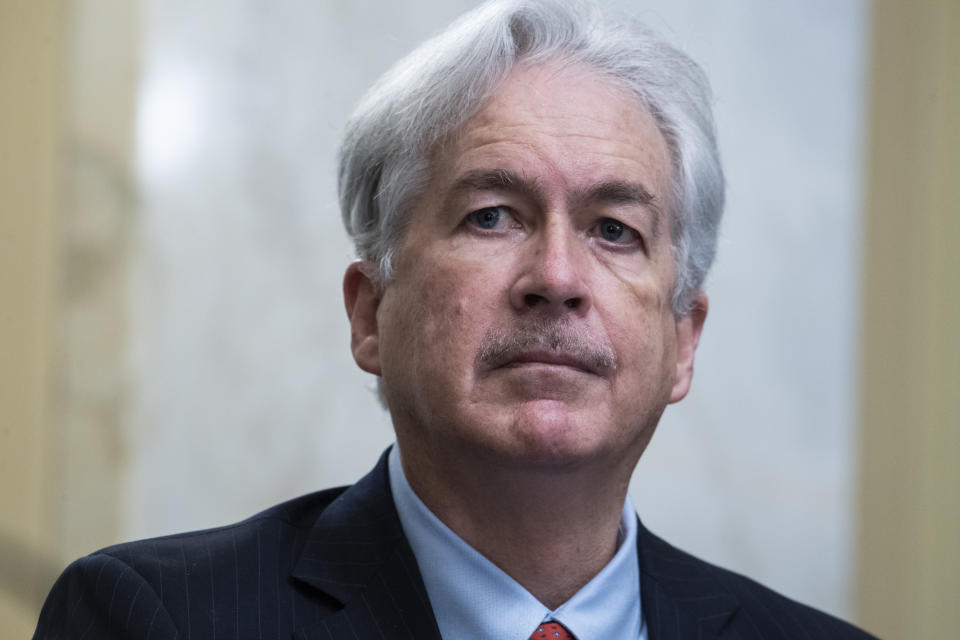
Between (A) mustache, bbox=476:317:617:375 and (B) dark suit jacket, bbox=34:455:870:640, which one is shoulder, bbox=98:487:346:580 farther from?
(A) mustache, bbox=476:317:617:375

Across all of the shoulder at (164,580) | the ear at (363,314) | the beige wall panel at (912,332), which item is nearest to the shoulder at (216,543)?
the shoulder at (164,580)

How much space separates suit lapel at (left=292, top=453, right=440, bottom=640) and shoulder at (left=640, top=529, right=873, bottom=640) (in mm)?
517

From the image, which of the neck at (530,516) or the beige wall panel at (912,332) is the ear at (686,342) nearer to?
the neck at (530,516)

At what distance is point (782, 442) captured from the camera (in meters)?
3.21

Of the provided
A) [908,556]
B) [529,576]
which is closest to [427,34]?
[529,576]

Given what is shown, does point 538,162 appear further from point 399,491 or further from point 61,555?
point 61,555

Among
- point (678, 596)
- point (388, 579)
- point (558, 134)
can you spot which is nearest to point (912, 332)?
point (678, 596)

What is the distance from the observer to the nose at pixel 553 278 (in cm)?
179

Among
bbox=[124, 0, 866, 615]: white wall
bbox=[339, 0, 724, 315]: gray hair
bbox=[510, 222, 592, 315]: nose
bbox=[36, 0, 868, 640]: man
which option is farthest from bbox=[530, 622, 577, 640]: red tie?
bbox=[124, 0, 866, 615]: white wall

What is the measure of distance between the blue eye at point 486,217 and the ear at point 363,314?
0.95 feet

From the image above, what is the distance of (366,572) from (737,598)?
0.79 m

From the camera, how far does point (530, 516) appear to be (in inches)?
75.0

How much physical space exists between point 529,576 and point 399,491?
0.29m

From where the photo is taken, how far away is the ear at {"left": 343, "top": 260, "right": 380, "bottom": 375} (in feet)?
6.92
